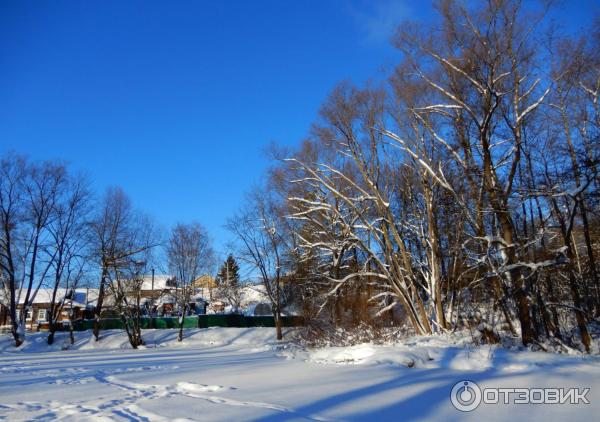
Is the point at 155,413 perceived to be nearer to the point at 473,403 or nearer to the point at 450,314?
the point at 473,403

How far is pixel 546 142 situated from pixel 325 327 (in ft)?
37.2

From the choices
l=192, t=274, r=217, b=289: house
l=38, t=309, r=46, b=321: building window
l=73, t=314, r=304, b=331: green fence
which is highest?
l=192, t=274, r=217, b=289: house

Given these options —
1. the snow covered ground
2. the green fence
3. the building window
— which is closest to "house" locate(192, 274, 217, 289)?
the green fence

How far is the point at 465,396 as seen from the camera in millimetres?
6824

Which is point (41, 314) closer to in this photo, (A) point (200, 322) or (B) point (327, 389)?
(A) point (200, 322)

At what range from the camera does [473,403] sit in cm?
645

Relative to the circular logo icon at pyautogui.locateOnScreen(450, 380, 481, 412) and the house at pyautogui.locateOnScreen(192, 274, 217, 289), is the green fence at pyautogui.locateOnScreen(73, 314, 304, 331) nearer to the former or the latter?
the house at pyautogui.locateOnScreen(192, 274, 217, 289)

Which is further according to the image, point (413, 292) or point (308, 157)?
point (308, 157)

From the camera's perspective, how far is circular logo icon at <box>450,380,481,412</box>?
20.5ft

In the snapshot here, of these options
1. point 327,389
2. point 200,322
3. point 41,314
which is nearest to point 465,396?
point 327,389

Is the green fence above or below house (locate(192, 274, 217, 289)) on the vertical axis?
below

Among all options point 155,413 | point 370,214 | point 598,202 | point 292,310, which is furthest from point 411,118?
point 292,310

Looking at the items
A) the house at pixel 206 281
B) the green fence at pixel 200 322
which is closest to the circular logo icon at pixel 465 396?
the green fence at pixel 200 322

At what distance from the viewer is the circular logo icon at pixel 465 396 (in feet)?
20.5
